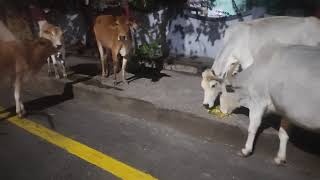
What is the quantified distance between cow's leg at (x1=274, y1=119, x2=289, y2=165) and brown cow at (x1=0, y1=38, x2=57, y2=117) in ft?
12.4

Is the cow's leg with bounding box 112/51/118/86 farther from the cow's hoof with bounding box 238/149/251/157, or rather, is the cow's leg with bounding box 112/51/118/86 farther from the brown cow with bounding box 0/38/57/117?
the cow's hoof with bounding box 238/149/251/157

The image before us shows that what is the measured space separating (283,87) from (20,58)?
3877mm

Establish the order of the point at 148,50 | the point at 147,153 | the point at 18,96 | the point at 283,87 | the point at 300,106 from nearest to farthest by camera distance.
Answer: the point at 300,106, the point at 283,87, the point at 147,153, the point at 18,96, the point at 148,50

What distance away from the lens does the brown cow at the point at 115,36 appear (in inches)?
275

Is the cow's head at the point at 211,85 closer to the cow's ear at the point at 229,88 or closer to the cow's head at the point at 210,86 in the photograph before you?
the cow's head at the point at 210,86

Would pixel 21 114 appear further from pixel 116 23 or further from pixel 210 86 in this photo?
pixel 210 86

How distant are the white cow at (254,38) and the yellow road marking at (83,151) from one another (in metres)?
1.73

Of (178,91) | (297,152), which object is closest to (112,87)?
(178,91)

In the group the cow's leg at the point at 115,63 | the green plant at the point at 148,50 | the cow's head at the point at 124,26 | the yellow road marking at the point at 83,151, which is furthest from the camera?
the green plant at the point at 148,50

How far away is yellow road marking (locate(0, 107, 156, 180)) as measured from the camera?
4.72 metres

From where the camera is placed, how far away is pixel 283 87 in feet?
14.4

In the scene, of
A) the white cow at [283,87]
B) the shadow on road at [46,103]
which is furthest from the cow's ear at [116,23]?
the white cow at [283,87]

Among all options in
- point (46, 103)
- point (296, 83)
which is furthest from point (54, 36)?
point (296, 83)

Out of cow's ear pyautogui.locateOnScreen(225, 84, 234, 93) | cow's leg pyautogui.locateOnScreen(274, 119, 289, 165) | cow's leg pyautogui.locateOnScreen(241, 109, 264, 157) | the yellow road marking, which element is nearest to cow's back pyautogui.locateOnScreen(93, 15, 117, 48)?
the yellow road marking
